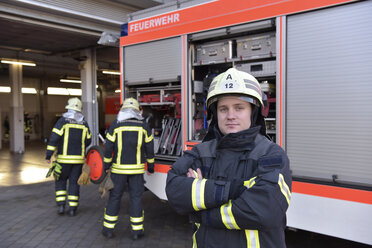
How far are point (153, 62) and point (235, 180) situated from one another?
11.4 feet

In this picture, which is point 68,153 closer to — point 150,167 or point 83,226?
point 83,226

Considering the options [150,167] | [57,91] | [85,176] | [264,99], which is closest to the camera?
[264,99]

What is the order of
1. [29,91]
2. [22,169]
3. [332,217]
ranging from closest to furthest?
1. [332,217]
2. [22,169]
3. [29,91]

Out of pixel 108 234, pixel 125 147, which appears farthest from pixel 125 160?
pixel 108 234

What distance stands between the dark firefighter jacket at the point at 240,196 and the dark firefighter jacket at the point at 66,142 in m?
4.02

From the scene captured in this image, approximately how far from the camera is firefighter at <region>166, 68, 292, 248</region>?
1.40 metres

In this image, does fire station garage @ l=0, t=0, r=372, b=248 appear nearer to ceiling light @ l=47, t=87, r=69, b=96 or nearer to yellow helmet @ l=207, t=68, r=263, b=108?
yellow helmet @ l=207, t=68, r=263, b=108

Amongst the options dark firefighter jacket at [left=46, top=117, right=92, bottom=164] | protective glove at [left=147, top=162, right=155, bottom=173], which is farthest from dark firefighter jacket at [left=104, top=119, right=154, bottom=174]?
dark firefighter jacket at [left=46, top=117, right=92, bottom=164]

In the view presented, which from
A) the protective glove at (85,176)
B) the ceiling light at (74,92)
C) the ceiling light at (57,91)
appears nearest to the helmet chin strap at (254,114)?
the protective glove at (85,176)

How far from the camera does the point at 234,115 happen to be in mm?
1576

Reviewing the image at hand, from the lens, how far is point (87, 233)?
4.43 metres

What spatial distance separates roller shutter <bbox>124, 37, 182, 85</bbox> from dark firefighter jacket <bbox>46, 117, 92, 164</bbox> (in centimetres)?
116

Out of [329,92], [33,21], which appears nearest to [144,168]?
[329,92]

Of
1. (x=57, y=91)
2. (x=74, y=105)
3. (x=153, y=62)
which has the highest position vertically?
(x=57, y=91)
